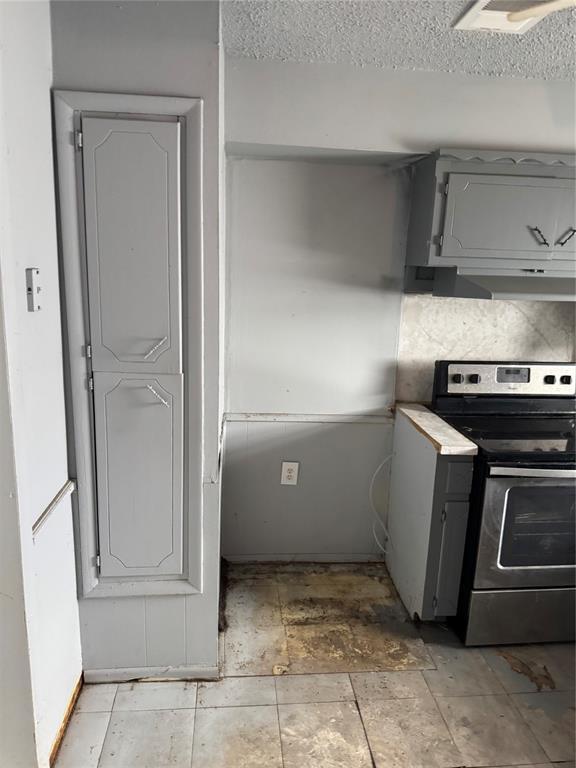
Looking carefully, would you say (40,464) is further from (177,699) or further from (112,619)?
(177,699)

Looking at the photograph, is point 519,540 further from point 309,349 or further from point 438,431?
point 309,349

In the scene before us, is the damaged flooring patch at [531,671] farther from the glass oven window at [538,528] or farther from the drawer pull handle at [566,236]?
the drawer pull handle at [566,236]

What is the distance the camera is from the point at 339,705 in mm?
1908

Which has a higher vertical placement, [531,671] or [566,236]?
[566,236]

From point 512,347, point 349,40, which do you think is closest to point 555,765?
point 512,347

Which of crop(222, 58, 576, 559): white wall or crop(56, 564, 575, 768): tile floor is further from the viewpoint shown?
crop(222, 58, 576, 559): white wall

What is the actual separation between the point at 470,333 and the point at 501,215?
0.64 meters

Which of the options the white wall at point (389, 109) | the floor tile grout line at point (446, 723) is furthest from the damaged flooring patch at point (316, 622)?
the white wall at point (389, 109)

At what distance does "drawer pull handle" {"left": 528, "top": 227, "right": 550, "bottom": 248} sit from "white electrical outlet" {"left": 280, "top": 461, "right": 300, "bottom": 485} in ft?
4.66

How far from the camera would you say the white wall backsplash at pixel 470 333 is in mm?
2607

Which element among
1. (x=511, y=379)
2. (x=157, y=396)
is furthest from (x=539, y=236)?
(x=157, y=396)

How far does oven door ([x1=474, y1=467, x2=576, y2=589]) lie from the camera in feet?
6.76

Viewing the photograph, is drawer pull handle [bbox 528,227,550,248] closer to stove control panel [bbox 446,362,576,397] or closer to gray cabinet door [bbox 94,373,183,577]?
stove control panel [bbox 446,362,576,397]

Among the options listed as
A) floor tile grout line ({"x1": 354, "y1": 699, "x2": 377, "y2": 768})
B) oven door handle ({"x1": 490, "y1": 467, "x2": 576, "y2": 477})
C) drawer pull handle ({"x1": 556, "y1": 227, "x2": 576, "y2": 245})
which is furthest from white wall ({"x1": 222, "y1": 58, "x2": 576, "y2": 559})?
floor tile grout line ({"x1": 354, "y1": 699, "x2": 377, "y2": 768})
